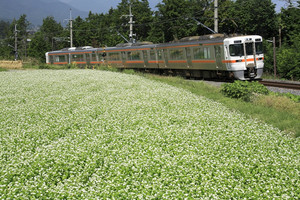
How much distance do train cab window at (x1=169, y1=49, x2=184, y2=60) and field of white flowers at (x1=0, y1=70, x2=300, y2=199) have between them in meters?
16.5

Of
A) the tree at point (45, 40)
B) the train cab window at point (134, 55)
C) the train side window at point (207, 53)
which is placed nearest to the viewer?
the train side window at point (207, 53)

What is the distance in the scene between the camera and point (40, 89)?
20156mm

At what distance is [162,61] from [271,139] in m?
24.4

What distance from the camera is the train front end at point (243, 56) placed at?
2459cm

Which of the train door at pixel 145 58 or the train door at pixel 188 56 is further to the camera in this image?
the train door at pixel 145 58

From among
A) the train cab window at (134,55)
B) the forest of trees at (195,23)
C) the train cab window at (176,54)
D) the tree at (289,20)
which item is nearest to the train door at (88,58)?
the train cab window at (134,55)

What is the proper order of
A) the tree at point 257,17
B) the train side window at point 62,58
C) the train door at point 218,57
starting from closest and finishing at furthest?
the train door at point 218,57
the train side window at point 62,58
the tree at point 257,17

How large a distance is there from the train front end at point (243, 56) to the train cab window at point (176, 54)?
6.30m

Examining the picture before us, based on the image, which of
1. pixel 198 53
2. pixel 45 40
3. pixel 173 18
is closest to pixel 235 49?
pixel 198 53

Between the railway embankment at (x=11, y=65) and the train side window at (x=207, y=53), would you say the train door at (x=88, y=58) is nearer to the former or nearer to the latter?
the railway embankment at (x=11, y=65)

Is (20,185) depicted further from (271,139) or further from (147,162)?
(271,139)

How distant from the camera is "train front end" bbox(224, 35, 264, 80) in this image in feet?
80.7

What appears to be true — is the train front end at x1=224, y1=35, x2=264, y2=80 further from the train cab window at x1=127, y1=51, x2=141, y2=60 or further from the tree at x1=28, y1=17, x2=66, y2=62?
the tree at x1=28, y1=17, x2=66, y2=62

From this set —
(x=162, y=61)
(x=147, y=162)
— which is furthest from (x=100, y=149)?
(x=162, y=61)
